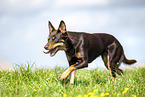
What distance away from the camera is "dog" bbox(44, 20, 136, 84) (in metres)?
4.98

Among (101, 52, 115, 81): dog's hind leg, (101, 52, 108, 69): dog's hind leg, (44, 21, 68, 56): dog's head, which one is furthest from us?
(101, 52, 108, 69): dog's hind leg

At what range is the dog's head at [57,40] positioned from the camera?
4914 millimetres

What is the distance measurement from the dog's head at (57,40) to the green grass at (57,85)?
0.81 m

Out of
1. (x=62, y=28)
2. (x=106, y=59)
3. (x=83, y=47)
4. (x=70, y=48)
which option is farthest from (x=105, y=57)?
(x=62, y=28)

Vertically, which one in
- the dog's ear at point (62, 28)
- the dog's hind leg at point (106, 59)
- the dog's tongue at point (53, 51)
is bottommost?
the dog's hind leg at point (106, 59)

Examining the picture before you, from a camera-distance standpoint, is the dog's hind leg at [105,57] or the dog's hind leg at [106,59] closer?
the dog's hind leg at [106,59]

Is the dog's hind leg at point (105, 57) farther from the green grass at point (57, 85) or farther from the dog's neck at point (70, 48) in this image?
the dog's neck at point (70, 48)

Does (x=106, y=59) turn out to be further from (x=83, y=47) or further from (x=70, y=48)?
(x=70, y=48)

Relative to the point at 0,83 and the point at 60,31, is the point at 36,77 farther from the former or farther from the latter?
the point at 60,31

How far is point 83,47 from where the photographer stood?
17.5 feet

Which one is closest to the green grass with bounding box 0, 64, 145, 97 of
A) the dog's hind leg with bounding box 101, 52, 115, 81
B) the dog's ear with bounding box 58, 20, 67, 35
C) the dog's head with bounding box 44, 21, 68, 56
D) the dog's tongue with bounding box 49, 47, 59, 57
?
the dog's hind leg with bounding box 101, 52, 115, 81

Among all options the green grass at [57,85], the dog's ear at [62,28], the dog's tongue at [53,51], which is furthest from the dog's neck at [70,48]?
the green grass at [57,85]

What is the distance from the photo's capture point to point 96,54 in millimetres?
5910

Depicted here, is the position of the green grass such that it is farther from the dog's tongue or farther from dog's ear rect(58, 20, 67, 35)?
dog's ear rect(58, 20, 67, 35)
